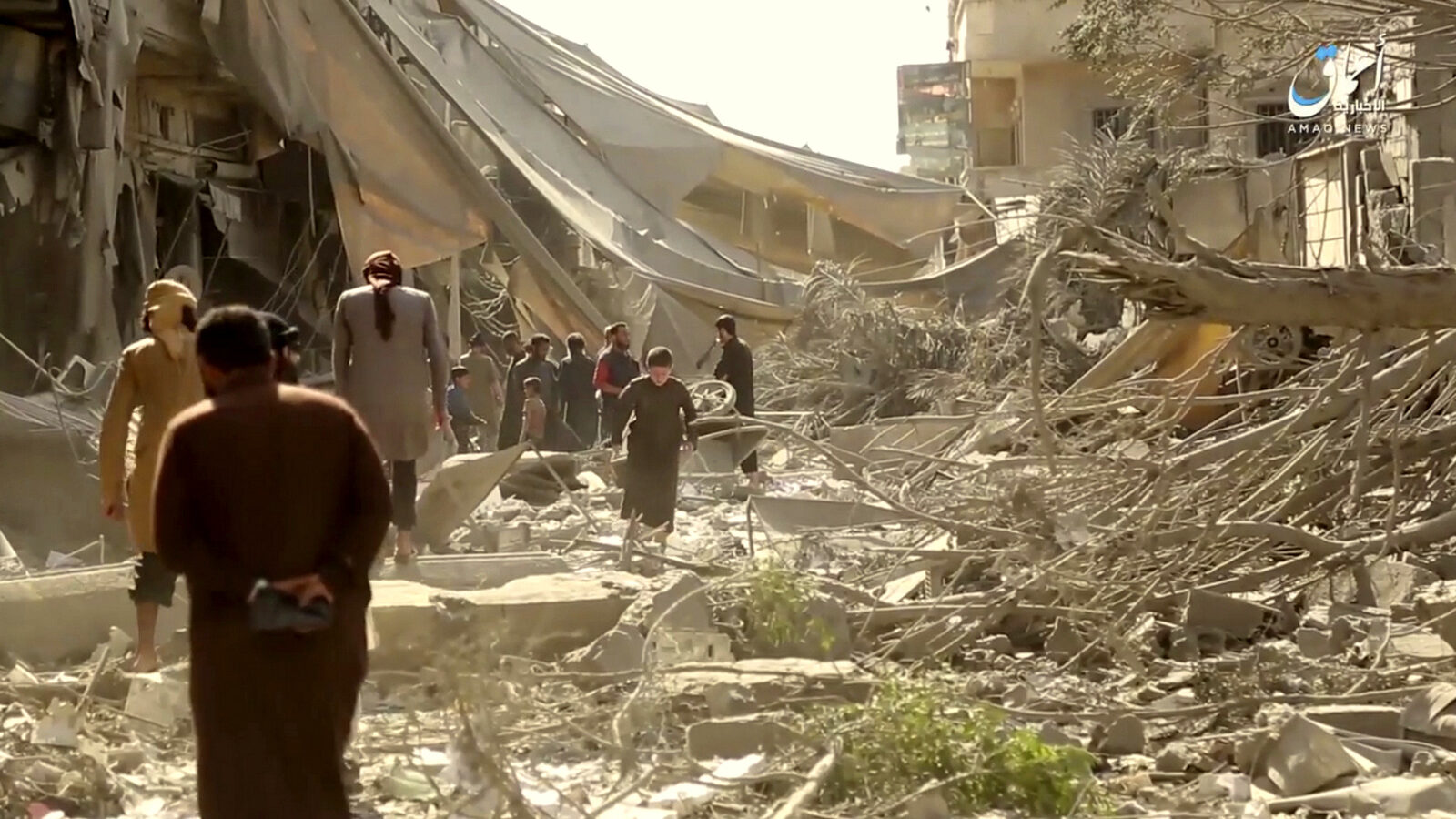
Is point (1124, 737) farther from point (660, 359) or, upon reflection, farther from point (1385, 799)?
point (660, 359)

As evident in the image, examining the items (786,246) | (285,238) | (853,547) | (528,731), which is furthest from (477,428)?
(786,246)

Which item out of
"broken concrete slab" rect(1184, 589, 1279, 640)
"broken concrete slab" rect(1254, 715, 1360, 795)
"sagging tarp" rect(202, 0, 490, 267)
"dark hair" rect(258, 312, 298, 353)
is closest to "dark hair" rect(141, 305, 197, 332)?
"dark hair" rect(258, 312, 298, 353)

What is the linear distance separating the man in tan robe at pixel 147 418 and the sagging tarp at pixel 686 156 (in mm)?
16896

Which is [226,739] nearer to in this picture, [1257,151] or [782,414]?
[782,414]

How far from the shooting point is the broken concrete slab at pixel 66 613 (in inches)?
232

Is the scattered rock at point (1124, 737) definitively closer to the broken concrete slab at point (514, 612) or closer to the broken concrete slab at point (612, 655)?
the broken concrete slab at point (612, 655)

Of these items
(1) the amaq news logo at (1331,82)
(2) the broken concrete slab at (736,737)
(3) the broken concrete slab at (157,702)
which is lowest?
(2) the broken concrete slab at (736,737)

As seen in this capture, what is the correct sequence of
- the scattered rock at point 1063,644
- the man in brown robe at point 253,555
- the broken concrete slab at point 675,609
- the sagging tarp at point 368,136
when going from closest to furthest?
the man in brown robe at point 253,555
the broken concrete slab at point 675,609
the scattered rock at point 1063,644
the sagging tarp at point 368,136

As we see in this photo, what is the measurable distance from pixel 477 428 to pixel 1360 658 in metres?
9.02

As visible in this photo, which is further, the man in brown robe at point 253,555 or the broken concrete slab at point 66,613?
the broken concrete slab at point 66,613

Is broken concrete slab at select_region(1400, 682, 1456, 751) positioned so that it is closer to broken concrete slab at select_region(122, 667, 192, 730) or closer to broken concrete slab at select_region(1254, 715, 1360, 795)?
broken concrete slab at select_region(1254, 715, 1360, 795)

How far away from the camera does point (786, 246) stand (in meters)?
26.5

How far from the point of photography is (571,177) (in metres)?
19.6

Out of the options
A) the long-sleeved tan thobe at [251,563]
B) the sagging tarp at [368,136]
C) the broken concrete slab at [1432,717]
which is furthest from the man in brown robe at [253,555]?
the sagging tarp at [368,136]
